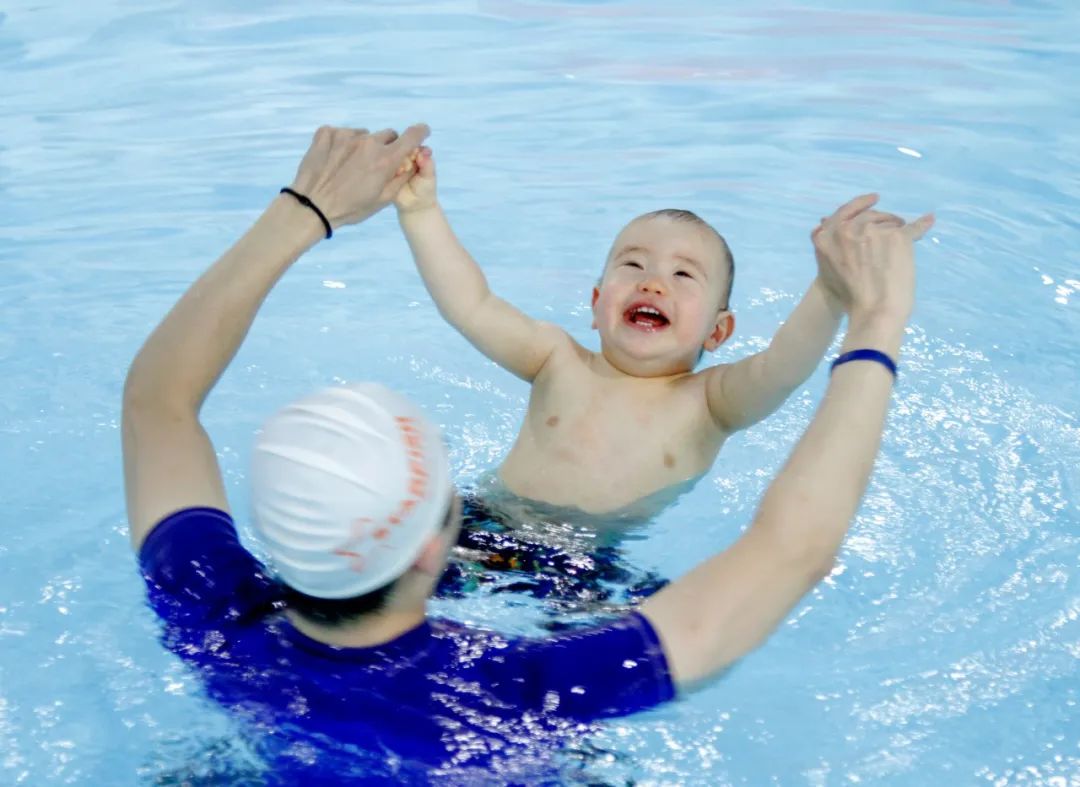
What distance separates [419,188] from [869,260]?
70.8 inches

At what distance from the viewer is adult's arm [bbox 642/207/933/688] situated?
2.13 metres

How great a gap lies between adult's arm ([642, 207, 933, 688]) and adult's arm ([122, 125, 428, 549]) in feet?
2.78

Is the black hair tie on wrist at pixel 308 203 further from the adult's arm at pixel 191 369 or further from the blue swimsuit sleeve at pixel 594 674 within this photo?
the blue swimsuit sleeve at pixel 594 674

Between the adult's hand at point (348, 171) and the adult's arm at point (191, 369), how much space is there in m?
0.05

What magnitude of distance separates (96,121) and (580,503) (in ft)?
17.4

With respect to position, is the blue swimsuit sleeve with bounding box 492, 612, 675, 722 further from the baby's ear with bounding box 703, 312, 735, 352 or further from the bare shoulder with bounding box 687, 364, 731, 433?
the baby's ear with bounding box 703, 312, 735, 352

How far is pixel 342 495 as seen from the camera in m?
2.14

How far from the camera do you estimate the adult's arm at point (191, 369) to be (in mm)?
2457

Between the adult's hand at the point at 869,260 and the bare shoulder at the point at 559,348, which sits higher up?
the adult's hand at the point at 869,260

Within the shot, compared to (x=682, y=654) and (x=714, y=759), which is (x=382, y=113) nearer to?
(x=714, y=759)

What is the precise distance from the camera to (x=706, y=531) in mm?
4418

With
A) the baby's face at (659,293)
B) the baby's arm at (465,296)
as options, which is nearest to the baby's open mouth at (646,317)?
the baby's face at (659,293)

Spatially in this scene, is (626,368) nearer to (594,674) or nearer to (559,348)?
(559,348)

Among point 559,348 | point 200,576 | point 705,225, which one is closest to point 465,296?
point 559,348
